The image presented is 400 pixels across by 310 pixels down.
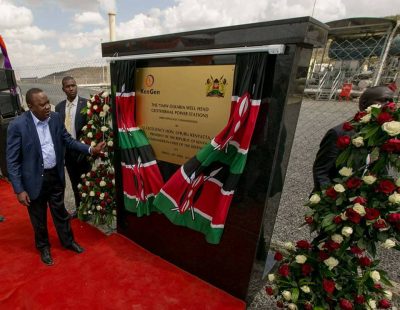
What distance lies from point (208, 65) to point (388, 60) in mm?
2553

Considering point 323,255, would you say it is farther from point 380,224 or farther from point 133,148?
point 133,148

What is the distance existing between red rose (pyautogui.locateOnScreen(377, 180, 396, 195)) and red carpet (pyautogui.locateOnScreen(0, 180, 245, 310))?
143 centimetres

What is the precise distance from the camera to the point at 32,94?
7.62 ft

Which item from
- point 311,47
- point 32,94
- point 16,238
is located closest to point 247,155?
point 311,47

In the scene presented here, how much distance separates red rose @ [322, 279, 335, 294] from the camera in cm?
156

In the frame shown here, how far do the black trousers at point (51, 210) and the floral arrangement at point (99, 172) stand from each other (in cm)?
45

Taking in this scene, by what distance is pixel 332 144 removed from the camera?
204 centimetres

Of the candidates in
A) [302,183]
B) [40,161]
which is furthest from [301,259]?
[302,183]

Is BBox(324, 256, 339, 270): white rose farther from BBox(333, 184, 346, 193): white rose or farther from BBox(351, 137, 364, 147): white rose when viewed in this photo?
BBox(351, 137, 364, 147): white rose

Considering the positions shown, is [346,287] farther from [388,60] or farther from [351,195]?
[388,60]

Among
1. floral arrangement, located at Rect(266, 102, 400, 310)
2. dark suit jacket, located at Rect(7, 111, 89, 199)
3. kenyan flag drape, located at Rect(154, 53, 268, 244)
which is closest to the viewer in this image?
floral arrangement, located at Rect(266, 102, 400, 310)

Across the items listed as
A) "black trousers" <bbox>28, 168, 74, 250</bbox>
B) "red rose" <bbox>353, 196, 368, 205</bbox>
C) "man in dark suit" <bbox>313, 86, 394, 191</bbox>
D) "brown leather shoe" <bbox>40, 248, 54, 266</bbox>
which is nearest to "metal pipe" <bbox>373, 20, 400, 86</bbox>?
"man in dark suit" <bbox>313, 86, 394, 191</bbox>

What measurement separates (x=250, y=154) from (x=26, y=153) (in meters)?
2.06

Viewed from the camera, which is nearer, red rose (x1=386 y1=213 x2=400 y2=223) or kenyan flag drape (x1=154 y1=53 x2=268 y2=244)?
red rose (x1=386 y1=213 x2=400 y2=223)
